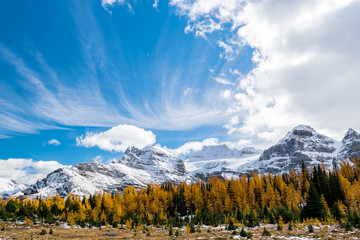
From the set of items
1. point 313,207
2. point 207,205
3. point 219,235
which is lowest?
point 207,205

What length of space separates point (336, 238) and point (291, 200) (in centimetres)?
5660

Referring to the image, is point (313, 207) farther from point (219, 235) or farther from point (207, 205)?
point (207, 205)

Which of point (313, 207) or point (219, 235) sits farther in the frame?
point (313, 207)

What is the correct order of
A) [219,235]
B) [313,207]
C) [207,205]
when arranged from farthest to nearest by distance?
1. [207,205]
2. [313,207]
3. [219,235]

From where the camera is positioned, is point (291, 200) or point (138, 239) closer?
point (138, 239)

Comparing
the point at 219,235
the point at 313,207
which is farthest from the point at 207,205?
the point at 219,235

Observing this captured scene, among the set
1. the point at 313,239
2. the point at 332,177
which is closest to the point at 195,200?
the point at 332,177

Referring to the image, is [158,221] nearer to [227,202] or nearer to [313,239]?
[227,202]

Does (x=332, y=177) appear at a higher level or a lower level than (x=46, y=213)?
higher

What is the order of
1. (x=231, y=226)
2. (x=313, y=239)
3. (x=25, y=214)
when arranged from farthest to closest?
(x=25, y=214)
(x=231, y=226)
(x=313, y=239)

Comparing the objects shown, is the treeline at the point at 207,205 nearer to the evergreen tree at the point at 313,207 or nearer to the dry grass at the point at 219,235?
the evergreen tree at the point at 313,207

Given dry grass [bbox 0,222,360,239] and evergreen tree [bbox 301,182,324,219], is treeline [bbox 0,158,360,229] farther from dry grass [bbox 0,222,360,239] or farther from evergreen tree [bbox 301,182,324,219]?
dry grass [bbox 0,222,360,239]

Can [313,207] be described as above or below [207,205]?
above

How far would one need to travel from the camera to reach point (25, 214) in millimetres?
66188
